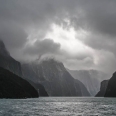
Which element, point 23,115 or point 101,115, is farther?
point 101,115

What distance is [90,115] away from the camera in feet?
257

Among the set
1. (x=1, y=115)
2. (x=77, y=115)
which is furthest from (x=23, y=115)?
(x=77, y=115)

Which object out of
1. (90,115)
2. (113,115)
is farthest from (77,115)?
(113,115)

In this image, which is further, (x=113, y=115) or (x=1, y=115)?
(x=113, y=115)

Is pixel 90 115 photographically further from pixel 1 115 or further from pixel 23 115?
pixel 1 115

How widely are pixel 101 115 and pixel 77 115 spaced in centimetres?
864

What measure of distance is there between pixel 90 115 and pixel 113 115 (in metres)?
8.11

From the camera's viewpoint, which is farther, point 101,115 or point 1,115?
point 101,115

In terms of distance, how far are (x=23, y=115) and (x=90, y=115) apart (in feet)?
75.8

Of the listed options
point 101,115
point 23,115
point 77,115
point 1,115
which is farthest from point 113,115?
point 1,115

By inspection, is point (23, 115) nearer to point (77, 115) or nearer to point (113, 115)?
point (77, 115)

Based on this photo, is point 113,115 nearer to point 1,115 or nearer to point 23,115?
point 23,115

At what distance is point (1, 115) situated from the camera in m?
→ 71.8

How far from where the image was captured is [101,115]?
79.4 m
